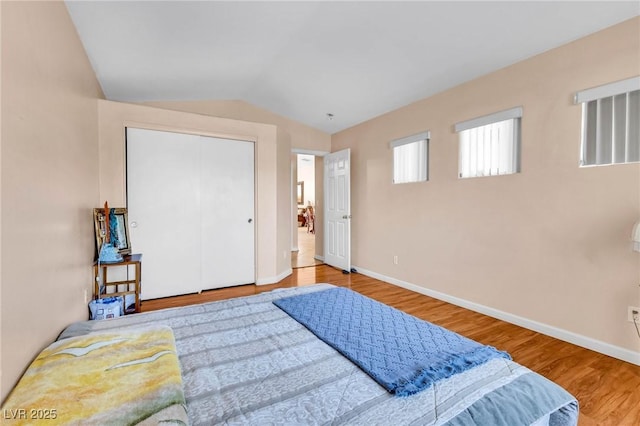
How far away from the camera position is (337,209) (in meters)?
5.00

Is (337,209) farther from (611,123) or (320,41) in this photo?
(611,123)

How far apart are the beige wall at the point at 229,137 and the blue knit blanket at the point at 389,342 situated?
7.17 feet

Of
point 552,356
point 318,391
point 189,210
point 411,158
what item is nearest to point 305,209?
point 411,158

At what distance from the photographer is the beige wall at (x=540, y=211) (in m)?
2.11

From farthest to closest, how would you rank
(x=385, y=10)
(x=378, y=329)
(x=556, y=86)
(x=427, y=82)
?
(x=427, y=82)
(x=556, y=86)
(x=385, y=10)
(x=378, y=329)

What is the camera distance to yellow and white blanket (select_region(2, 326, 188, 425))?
83 centimetres

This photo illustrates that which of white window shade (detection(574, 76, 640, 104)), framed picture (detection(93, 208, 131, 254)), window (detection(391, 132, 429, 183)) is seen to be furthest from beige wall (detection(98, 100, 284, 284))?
white window shade (detection(574, 76, 640, 104))

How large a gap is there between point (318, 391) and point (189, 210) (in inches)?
121

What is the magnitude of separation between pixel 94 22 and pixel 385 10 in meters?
2.15

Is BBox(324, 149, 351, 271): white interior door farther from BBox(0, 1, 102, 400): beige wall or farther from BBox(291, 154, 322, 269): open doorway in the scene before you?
BBox(0, 1, 102, 400): beige wall

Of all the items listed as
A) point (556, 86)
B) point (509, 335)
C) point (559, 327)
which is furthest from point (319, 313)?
point (556, 86)

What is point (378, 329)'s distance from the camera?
1.48 meters

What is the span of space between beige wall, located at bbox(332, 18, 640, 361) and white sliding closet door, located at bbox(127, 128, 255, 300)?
2.26 metres

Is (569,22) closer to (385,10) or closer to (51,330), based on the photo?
(385,10)
